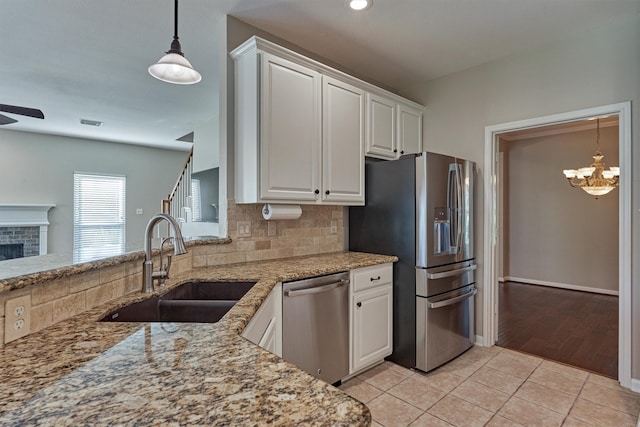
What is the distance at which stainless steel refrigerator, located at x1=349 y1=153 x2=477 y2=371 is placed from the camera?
2.58 metres

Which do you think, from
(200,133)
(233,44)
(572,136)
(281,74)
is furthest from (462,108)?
(200,133)

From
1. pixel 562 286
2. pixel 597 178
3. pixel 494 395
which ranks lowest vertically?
pixel 494 395

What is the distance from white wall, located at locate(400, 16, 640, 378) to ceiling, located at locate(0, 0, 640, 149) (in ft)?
0.37

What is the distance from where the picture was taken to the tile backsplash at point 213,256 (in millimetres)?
1064

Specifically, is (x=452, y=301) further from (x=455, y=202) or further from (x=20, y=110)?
(x=20, y=110)

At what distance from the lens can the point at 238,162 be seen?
2.44 meters

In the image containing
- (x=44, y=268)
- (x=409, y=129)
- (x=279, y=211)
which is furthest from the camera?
(x=409, y=129)

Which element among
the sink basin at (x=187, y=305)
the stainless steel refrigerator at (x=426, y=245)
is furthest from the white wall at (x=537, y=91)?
the sink basin at (x=187, y=305)

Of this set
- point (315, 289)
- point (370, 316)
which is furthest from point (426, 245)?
point (315, 289)

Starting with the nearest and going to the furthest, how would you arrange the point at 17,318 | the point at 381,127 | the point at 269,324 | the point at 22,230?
the point at 17,318
the point at 269,324
the point at 381,127
the point at 22,230

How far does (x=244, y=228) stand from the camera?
2549 millimetres

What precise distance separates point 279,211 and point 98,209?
19.3ft

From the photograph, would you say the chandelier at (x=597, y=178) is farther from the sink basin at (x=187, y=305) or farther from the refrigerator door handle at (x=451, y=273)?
the sink basin at (x=187, y=305)

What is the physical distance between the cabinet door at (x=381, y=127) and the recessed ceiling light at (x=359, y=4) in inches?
30.6
